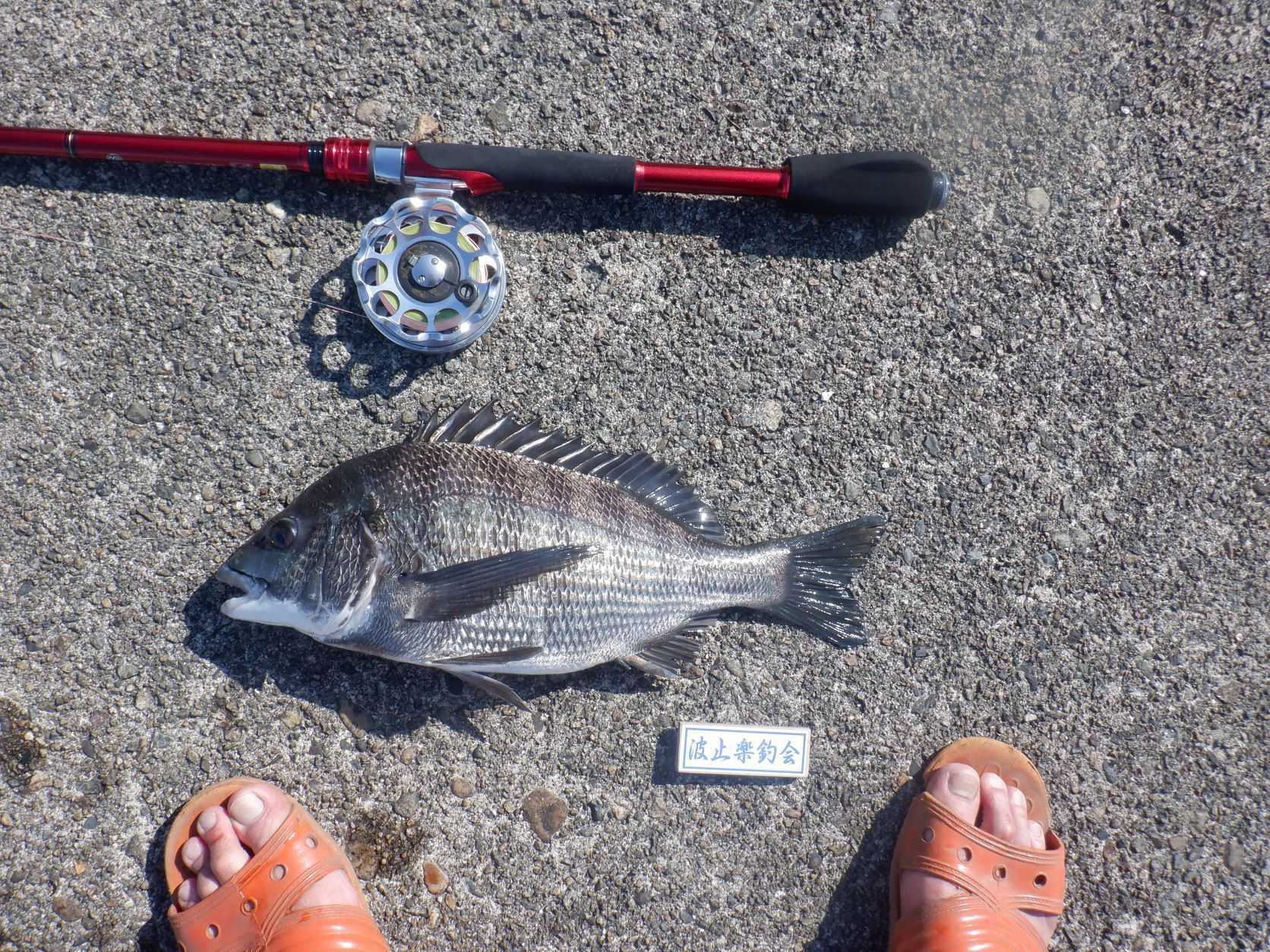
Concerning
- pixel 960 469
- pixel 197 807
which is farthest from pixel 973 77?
pixel 197 807

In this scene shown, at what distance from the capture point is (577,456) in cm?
212

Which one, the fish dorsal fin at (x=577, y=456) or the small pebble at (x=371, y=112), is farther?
the small pebble at (x=371, y=112)

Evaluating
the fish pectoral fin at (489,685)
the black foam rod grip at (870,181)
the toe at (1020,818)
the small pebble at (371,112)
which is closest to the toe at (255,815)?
the fish pectoral fin at (489,685)

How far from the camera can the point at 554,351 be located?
225 centimetres

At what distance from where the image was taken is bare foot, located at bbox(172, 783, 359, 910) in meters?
2.09

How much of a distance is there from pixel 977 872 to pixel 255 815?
6.85ft

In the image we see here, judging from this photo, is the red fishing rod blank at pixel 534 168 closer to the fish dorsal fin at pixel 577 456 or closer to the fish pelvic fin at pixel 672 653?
the fish dorsal fin at pixel 577 456

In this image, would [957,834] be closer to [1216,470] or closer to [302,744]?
[1216,470]

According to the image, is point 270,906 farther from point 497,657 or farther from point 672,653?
point 672,653

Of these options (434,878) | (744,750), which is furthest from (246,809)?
(744,750)

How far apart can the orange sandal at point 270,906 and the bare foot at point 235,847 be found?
0.02 metres

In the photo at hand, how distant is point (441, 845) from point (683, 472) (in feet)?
4.27

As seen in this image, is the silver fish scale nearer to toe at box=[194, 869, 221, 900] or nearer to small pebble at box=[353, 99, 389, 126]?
toe at box=[194, 869, 221, 900]

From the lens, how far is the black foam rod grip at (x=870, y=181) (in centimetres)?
211
